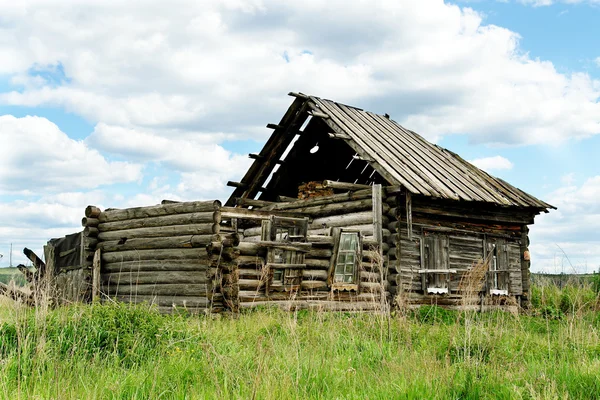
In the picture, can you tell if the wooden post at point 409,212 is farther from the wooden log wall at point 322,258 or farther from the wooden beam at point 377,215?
the wooden beam at point 377,215

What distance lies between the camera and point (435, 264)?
17.0 metres

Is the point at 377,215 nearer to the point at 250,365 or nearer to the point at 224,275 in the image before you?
the point at 224,275

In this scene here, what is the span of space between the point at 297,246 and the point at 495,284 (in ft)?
26.5

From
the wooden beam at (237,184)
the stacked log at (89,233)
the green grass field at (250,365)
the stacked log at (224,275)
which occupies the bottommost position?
the green grass field at (250,365)

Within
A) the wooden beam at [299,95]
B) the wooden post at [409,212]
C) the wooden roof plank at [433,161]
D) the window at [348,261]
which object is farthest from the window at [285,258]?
the wooden roof plank at [433,161]

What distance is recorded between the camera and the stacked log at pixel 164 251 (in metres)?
12.8

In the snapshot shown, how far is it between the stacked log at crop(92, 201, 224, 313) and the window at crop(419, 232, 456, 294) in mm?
6349

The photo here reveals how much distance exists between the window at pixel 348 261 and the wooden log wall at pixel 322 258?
0.73ft

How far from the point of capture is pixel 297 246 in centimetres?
1334

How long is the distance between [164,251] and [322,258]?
3.59 m

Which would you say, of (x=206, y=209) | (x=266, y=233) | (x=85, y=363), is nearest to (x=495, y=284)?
(x=266, y=233)

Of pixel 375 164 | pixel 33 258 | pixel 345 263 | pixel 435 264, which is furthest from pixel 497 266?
pixel 33 258

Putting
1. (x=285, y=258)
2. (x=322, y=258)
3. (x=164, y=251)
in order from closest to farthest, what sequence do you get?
(x=285, y=258), (x=164, y=251), (x=322, y=258)

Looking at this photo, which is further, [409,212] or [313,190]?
[313,190]
